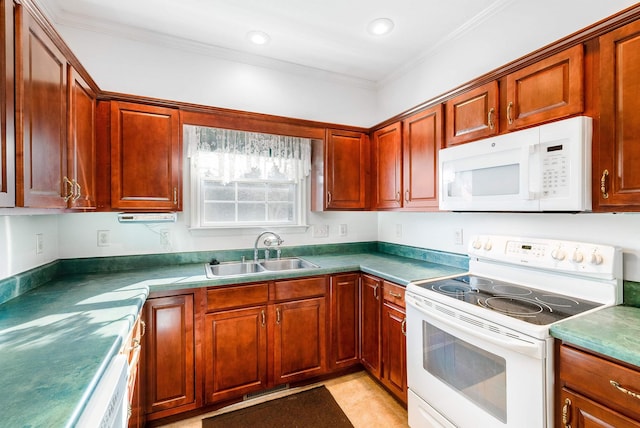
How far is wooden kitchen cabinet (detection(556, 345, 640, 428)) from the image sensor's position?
0.98 meters

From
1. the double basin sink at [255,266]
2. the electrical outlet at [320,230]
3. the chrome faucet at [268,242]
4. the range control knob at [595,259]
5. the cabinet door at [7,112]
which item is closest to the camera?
the cabinet door at [7,112]

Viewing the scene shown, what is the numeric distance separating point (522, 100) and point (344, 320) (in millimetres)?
1898

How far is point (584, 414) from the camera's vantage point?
110 centimetres

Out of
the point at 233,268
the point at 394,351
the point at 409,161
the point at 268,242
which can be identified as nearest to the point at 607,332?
the point at 394,351

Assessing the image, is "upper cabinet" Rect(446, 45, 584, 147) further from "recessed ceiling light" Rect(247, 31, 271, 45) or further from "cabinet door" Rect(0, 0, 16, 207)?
"cabinet door" Rect(0, 0, 16, 207)

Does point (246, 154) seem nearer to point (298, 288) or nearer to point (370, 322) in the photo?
point (298, 288)

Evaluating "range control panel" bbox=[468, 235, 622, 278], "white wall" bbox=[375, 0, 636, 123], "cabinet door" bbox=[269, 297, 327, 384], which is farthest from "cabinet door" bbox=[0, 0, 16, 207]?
"white wall" bbox=[375, 0, 636, 123]

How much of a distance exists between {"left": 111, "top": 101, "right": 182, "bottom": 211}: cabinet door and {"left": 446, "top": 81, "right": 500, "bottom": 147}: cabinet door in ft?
6.24

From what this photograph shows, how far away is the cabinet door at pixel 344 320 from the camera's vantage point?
2363 mm

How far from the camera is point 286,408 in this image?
6.82 feet

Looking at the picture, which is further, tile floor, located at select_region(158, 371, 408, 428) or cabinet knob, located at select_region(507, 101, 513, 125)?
tile floor, located at select_region(158, 371, 408, 428)

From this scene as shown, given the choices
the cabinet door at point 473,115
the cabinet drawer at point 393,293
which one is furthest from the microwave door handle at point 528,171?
the cabinet drawer at point 393,293

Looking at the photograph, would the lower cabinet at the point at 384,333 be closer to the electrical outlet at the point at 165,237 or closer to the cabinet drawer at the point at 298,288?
the cabinet drawer at the point at 298,288

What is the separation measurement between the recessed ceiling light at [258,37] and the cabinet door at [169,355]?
1.96m
